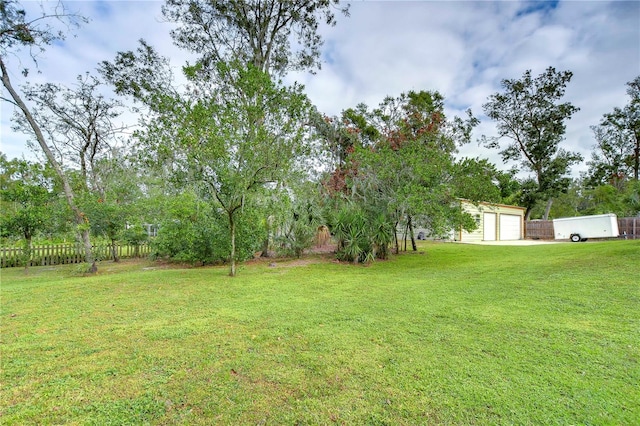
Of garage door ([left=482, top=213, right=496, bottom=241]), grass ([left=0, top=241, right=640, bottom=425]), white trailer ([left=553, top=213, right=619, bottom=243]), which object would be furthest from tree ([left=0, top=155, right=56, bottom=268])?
white trailer ([left=553, top=213, right=619, bottom=243])

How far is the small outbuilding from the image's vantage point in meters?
19.2

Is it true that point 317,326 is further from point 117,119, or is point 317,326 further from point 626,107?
point 626,107

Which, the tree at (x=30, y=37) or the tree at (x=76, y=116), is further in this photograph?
the tree at (x=76, y=116)

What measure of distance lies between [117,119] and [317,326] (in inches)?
470

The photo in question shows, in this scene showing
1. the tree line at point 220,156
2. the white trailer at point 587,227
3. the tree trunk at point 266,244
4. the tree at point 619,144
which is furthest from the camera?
the tree at point 619,144

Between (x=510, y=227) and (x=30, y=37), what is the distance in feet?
89.5

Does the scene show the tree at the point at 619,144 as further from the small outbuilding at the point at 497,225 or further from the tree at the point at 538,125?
the small outbuilding at the point at 497,225

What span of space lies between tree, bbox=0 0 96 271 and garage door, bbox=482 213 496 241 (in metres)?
21.7

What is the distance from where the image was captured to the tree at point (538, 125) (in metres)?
22.9

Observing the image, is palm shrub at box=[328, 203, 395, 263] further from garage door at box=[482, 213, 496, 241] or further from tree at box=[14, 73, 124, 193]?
garage door at box=[482, 213, 496, 241]

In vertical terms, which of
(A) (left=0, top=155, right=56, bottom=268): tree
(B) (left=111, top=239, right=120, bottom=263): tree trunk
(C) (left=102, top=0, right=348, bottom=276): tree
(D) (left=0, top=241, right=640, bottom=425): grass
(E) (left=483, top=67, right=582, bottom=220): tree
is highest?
(E) (left=483, top=67, right=582, bottom=220): tree

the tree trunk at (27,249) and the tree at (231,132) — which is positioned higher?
the tree at (231,132)

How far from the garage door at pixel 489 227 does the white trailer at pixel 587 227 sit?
11.9 ft

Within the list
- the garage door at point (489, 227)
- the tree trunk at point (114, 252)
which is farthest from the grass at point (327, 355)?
the garage door at point (489, 227)
